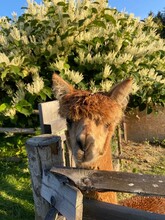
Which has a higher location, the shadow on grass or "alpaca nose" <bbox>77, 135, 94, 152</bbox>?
"alpaca nose" <bbox>77, 135, 94, 152</bbox>

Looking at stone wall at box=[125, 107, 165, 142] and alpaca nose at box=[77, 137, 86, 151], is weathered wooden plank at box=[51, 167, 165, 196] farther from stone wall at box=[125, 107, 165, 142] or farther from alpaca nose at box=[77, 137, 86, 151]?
stone wall at box=[125, 107, 165, 142]

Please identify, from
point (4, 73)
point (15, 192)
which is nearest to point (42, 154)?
point (15, 192)

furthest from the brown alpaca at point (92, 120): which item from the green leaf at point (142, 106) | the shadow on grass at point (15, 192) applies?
the green leaf at point (142, 106)

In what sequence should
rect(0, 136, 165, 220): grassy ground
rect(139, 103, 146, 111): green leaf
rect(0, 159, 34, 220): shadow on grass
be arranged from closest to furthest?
rect(0, 159, 34, 220): shadow on grass
rect(0, 136, 165, 220): grassy ground
rect(139, 103, 146, 111): green leaf

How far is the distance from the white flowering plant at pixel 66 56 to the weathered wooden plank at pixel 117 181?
12.0 feet

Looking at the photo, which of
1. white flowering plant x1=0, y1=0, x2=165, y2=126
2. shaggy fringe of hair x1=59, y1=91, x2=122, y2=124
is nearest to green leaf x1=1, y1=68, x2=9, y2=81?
white flowering plant x1=0, y1=0, x2=165, y2=126

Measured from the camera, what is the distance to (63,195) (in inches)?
79.9

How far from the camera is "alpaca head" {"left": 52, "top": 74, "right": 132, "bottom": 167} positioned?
1996 millimetres

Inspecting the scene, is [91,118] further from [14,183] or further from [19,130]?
[19,130]

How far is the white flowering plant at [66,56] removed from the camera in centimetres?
573

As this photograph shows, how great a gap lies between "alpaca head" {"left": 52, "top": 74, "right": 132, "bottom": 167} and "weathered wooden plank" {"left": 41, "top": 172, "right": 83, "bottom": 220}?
21 cm

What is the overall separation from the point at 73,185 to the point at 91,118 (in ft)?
1.50

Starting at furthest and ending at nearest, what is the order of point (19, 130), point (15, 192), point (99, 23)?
point (99, 23) < point (19, 130) < point (15, 192)

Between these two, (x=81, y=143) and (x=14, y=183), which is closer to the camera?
(x=81, y=143)
